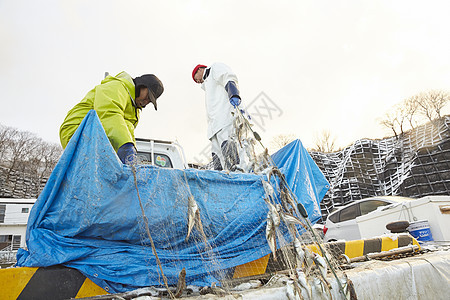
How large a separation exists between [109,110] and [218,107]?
1967 mm

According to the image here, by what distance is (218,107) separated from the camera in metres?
3.75

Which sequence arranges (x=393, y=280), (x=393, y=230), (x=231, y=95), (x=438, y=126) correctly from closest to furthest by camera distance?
(x=393, y=280)
(x=393, y=230)
(x=231, y=95)
(x=438, y=126)

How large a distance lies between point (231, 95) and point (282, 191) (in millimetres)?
1682

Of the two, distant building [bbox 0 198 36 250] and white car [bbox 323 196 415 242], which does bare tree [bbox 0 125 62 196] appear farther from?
white car [bbox 323 196 415 242]

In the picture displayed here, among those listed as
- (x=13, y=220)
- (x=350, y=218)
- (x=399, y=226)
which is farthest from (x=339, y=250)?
(x=13, y=220)

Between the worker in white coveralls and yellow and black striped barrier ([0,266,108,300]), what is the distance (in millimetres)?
2009

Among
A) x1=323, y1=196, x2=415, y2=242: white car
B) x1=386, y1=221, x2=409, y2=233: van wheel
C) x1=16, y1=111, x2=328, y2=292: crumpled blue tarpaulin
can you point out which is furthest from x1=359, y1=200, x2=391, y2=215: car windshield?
x1=16, y1=111, x2=328, y2=292: crumpled blue tarpaulin

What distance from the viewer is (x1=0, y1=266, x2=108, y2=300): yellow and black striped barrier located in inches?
46.2

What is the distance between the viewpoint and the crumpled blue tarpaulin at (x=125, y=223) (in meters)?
1.39

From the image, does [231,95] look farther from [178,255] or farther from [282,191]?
[178,255]

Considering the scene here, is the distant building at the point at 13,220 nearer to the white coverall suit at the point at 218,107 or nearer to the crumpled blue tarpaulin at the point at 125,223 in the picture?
the white coverall suit at the point at 218,107

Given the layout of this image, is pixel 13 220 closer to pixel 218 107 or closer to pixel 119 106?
pixel 218 107

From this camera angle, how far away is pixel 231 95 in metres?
3.15

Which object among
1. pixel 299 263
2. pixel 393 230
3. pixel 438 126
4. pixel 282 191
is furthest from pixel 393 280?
pixel 438 126
